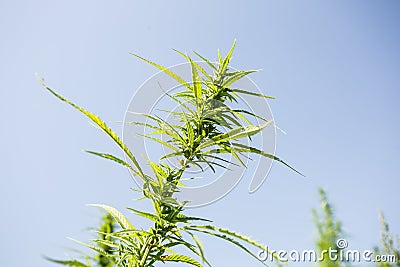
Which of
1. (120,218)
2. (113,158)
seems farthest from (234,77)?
(120,218)

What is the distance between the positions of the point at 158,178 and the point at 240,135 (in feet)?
1.29

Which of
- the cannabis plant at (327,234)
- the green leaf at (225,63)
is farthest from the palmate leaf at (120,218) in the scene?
the cannabis plant at (327,234)

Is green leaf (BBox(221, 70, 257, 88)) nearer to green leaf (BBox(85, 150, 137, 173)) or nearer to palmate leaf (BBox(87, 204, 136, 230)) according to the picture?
green leaf (BBox(85, 150, 137, 173))

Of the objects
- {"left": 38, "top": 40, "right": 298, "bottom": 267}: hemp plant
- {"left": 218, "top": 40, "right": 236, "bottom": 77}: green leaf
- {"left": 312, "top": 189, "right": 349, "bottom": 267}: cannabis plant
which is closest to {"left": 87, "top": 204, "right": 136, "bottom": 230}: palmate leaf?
{"left": 38, "top": 40, "right": 298, "bottom": 267}: hemp plant

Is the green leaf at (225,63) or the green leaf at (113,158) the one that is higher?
the green leaf at (225,63)

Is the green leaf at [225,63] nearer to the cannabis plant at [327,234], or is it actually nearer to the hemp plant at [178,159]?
the hemp plant at [178,159]

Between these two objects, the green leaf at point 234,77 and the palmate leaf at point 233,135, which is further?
the green leaf at point 234,77

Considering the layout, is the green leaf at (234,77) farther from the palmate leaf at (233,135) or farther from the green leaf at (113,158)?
the green leaf at (113,158)

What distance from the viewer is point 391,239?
1368 centimetres

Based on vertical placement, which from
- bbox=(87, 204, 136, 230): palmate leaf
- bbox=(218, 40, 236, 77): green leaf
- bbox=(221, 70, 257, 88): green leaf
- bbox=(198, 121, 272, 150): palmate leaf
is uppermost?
bbox=(218, 40, 236, 77): green leaf

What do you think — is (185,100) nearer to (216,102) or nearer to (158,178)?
(216,102)

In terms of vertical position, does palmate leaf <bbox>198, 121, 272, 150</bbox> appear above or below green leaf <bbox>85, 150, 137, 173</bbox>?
above

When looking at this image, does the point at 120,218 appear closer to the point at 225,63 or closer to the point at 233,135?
the point at 233,135

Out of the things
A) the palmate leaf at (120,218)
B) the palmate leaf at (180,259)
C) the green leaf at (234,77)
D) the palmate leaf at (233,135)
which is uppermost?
the green leaf at (234,77)
